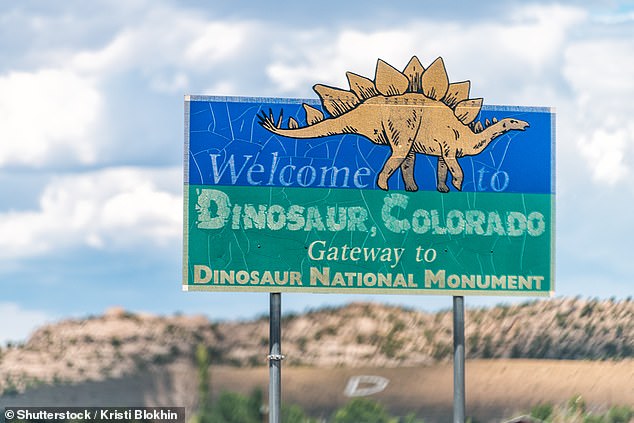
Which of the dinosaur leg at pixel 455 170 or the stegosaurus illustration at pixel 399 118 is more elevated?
the stegosaurus illustration at pixel 399 118

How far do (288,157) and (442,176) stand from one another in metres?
2.62

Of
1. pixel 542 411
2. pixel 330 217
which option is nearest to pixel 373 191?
pixel 330 217

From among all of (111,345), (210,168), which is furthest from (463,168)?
(111,345)

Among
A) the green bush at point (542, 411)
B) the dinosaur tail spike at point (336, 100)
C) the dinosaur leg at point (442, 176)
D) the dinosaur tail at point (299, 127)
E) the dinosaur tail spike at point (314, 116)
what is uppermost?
the dinosaur tail spike at point (336, 100)

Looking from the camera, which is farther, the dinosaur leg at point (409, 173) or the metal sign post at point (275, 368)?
the metal sign post at point (275, 368)

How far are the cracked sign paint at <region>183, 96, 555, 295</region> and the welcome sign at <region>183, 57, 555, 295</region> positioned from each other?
0.02 meters

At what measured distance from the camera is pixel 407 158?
20.7m

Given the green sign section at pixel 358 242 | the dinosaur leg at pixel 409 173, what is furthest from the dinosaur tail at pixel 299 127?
the dinosaur leg at pixel 409 173

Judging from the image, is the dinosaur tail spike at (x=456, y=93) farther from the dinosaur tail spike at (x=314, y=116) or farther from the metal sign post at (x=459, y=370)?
the metal sign post at (x=459, y=370)

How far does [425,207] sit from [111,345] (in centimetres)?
1480

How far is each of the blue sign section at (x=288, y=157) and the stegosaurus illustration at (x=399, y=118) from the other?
0.10 metres

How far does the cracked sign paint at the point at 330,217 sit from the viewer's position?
20.3 meters

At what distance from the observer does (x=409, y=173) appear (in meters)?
20.7

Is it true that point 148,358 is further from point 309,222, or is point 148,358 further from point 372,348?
point 309,222
